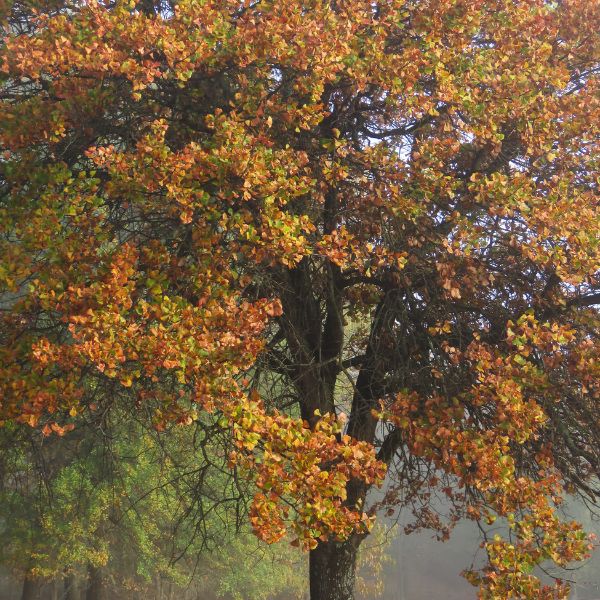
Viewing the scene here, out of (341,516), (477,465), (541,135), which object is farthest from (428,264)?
(341,516)

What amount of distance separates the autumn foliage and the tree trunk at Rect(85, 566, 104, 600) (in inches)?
647

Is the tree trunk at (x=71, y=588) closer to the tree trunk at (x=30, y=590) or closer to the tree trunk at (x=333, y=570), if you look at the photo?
the tree trunk at (x=30, y=590)

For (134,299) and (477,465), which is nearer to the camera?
(477,465)

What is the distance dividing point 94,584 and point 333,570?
17077 mm

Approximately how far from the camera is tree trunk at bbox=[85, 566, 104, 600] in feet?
78.7

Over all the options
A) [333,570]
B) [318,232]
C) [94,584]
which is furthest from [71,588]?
[318,232]

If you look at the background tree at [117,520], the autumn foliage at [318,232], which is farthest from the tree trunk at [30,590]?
the autumn foliage at [318,232]

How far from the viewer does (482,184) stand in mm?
7957

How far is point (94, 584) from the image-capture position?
955 inches

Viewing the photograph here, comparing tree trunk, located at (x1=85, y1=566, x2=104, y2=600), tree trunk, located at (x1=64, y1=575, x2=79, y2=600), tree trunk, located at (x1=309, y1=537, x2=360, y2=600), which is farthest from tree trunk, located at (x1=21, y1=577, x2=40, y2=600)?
A: tree trunk, located at (x1=309, y1=537, x2=360, y2=600)

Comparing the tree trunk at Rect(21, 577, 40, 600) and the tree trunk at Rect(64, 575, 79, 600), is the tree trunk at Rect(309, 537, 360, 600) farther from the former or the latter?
the tree trunk at Rect(64, 575, 79, 600)

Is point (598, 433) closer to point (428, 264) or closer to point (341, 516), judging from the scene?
point (428, 264)

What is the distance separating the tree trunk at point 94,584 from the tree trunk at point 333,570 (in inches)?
640

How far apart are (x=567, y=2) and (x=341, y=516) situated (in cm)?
654
